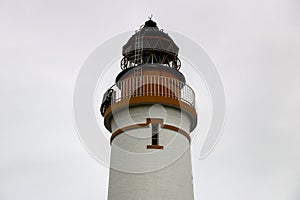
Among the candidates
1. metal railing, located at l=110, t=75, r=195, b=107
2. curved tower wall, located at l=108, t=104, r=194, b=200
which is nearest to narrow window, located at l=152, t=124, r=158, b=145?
curved tower wall, located at l=108, t=104, r=194, b=200

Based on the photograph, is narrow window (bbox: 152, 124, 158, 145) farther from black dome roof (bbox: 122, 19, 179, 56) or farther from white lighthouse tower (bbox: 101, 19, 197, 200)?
black dome roof (bbox: 122, 19, 179, 56)

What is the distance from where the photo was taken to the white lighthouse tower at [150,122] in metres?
14.3

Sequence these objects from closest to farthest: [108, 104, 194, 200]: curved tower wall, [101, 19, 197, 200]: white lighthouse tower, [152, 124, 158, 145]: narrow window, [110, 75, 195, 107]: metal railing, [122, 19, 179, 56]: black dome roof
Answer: [108, 104, 194, 200]: curved tower wall < [101, 19, 197, 200]: white lighthouse tower < [152, 124, 158, 145]: narrow window < [110, 75, 195, 107]: metal railing < [122, 19, 179, 56]: black dome roof

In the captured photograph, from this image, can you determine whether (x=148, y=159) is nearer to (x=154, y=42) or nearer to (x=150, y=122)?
(x=150, y=122)

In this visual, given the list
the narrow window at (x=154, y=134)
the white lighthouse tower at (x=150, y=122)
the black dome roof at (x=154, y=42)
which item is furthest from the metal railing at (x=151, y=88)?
the black dome roof at (x=154, y=42)

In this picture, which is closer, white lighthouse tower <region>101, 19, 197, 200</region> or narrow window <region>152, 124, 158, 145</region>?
white lighthouse tower <region>101, 19, 197, 200</region>

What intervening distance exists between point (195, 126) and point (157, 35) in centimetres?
404

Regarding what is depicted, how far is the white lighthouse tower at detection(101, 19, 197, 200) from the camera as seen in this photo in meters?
14.3

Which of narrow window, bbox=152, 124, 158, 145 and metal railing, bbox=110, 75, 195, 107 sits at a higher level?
metal railing, bbox=110, 75, 195, 107

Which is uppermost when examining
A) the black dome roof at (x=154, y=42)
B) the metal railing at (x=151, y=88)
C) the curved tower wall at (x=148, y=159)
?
the black dome roof at (x=154, y=42)

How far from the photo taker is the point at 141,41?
647 inches

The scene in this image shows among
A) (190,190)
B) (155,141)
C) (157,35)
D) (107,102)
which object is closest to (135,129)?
(155,141)

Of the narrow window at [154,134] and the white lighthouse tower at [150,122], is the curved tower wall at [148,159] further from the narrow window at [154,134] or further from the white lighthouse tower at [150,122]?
the narrow window at [154,134]

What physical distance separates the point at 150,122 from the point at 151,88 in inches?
52.6
